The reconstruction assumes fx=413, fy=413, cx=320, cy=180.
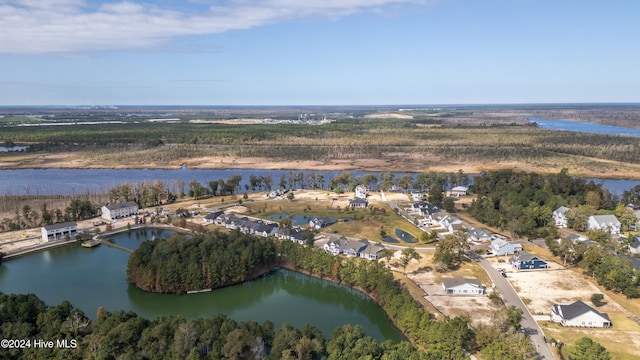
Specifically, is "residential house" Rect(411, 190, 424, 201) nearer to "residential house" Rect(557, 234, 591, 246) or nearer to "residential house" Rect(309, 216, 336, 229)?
"residential house" Rect(309, 216, 336, 229)

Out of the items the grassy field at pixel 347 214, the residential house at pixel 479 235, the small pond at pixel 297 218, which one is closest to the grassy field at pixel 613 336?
the residential house at pixel 479 235

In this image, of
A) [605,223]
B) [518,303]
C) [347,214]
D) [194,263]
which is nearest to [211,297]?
[194,263]

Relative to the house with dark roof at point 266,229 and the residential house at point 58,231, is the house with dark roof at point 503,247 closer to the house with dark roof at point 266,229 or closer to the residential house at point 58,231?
the house with dark roof at point 266,229

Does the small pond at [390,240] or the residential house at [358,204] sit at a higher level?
the residential house at [358,204]

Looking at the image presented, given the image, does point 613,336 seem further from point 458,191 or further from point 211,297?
point 458,191

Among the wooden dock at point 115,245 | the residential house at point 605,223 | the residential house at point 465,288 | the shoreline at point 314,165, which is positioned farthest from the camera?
the shoreline at point 314,165

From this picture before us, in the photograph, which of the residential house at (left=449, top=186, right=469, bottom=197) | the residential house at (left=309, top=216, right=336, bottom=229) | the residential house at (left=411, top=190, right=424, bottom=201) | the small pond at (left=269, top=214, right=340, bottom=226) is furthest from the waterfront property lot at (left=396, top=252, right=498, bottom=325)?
the residential house at (left=449, top=186, right=469, bottom=197)

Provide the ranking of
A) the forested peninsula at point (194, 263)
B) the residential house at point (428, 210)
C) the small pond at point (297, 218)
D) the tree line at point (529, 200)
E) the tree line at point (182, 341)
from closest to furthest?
the tree line at point (182, 341), the forested peninsula at point (194, 263), the tree line at point (529, 200), the small pond at point (297, 218), the residential house at point (428, 210)
